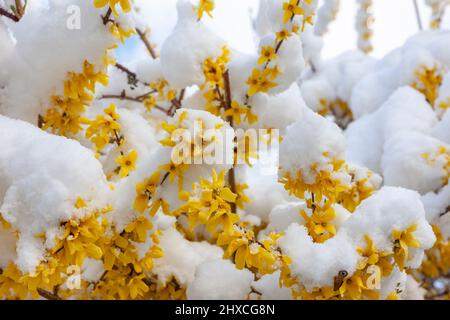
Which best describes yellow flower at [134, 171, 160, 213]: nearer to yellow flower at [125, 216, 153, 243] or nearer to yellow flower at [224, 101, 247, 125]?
yellow flower at [125, 216, 153, 243]

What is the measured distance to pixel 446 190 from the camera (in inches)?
73.3

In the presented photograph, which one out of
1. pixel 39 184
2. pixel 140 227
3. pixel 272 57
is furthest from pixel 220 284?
pixel 272 57

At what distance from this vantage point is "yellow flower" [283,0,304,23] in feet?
5.20

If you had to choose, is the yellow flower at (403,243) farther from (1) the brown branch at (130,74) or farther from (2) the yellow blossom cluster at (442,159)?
(1) the brown branch at (130,74)

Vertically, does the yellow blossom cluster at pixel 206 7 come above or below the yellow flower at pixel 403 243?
above

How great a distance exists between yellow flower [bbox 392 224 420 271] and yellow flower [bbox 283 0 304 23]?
840 millimetres

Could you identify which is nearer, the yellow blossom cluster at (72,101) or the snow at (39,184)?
the snow at (39,184)

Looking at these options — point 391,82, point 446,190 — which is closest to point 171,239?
point 446,190

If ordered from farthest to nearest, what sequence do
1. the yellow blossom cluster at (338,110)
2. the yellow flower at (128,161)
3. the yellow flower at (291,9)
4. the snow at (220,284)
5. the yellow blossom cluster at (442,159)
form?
the yellow blossom cluster at (338,110) < the yellow blossom cluster at (442,159) < the snow at (220,284) < the yellow flower at (291,9) < the yellow flower at (128,161)

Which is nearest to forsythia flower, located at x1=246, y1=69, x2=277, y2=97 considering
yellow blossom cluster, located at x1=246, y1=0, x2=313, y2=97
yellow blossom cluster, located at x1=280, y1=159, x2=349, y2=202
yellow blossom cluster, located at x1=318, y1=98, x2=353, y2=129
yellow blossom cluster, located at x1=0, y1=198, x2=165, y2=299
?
yellow blossom cluster, located at x1=246, y1=0, x2=313, y2=97

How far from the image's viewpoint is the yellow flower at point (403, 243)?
4.14 feet

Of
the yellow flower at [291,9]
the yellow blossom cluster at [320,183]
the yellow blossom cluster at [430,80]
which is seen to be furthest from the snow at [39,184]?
the yellow blossom cluster at [430,80]

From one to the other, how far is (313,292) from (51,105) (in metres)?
1.21
